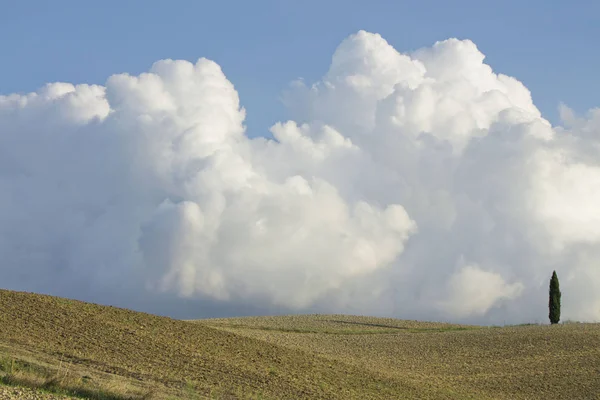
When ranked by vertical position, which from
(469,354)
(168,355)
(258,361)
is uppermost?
(469,354)

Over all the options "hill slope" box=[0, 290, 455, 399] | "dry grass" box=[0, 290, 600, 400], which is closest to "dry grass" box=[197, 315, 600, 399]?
"dry grass" box=[0, 290, 600, 400]

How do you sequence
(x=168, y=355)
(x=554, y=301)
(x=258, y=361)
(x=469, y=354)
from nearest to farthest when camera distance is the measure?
(x=168, y=355) < (x=258, y=361) < (x=469, y=354) < (x=554, y=301)

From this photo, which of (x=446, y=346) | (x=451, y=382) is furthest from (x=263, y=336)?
(x=451, y=382)

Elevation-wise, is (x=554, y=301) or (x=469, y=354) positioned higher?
(x=554, y=301)

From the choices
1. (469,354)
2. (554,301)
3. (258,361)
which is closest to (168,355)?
(258,361)

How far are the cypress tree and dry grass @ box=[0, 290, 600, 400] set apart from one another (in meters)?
12.7

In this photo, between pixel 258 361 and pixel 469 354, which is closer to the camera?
pixel 258 361

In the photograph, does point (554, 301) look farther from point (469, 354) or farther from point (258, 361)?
point (258, 361)

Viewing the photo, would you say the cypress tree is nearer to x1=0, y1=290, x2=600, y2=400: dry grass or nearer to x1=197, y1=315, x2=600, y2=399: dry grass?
x1=197, y1=315, x2=600, y2=399: dry grass

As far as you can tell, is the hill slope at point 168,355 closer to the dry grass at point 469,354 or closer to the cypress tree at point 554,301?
the dry grass at point 469,354

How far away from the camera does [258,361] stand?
1298 inches

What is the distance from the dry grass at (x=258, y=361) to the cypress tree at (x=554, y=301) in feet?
41.8

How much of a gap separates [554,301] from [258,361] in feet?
138

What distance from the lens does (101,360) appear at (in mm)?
27906
